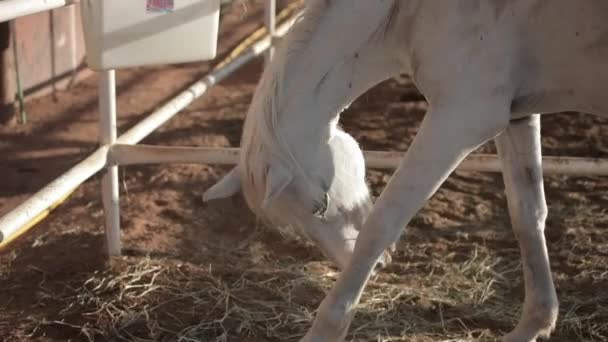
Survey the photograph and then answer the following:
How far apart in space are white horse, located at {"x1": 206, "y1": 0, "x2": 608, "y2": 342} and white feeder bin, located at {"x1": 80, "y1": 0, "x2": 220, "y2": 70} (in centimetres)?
63

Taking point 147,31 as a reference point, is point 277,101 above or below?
below

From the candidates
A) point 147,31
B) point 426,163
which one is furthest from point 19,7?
point 426,163

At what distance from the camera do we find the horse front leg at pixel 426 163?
6.88 ft

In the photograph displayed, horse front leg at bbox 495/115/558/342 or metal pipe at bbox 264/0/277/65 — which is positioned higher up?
metal pipe at bbox 264/0/277/65

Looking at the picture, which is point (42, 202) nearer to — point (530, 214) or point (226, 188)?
point (226, 188)

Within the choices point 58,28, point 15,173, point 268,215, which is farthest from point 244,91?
point 268,215

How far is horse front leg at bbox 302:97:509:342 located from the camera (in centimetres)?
210

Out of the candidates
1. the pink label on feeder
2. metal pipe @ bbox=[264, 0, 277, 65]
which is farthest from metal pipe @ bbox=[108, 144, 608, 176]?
metal pipe @ bbox=[264, 0, 277, 65]

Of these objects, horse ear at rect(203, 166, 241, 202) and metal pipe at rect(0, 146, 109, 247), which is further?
metal pipe at rect(0, 146, 109, 247)

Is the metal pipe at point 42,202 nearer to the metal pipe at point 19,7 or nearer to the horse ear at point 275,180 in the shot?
the metal pipe at point 19,7

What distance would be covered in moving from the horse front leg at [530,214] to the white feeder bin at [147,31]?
3.42 ft

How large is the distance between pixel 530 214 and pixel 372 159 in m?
0.65

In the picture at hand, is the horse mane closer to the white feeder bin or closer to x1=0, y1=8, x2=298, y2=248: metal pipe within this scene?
x1=0, y1=8, x2=298, y2=248: metal pipe

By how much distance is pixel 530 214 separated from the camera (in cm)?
252
